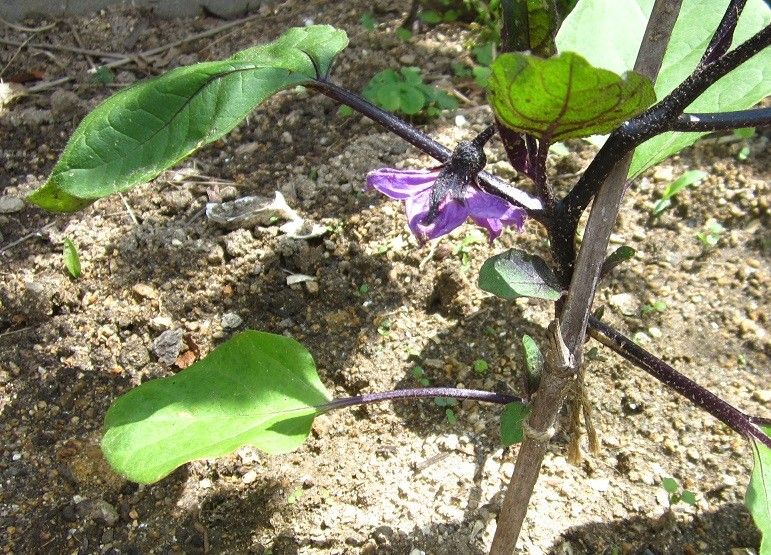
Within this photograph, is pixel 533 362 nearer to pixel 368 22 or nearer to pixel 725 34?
pixel 725 34

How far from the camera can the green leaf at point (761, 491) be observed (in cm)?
96

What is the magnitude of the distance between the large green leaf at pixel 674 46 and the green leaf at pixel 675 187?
1.86 feet

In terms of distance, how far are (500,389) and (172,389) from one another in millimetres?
633

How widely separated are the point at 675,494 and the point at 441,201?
0.80 meters

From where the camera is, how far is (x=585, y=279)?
0.89 metres

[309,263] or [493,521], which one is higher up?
[309,263]

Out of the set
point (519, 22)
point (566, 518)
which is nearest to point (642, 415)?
point (566, 518)

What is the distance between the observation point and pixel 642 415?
1413mm

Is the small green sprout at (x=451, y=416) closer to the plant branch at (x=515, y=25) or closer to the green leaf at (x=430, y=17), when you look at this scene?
the plant branch at (x=515, y=25)

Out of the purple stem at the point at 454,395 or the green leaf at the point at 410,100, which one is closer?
the purple stem at the point at 454,395

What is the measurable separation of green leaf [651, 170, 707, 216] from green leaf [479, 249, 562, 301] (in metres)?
0.89

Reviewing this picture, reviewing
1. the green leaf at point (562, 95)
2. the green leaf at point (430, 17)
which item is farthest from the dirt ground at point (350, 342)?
the green leaf at point (562, 95)

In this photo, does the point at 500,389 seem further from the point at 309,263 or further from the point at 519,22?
the point at 519,22

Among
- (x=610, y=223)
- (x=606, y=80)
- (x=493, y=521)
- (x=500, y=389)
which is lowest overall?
(x=493, y=521)
